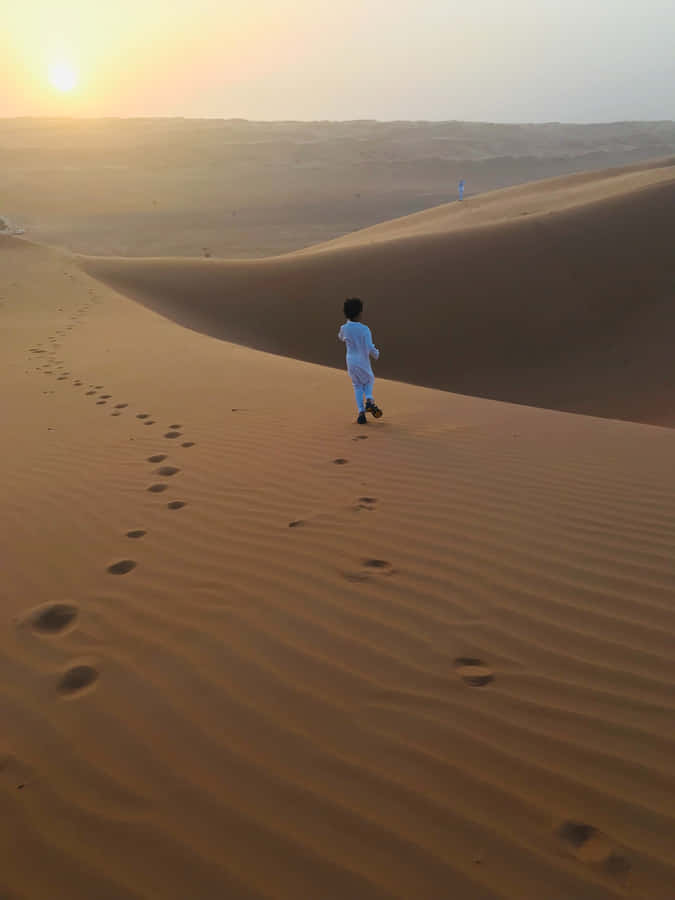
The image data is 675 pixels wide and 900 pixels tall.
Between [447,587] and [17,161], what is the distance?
67.3 meters

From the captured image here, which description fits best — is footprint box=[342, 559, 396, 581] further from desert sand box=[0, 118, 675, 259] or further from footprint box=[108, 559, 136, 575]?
desert sand box=[0, 118, 675, 259]

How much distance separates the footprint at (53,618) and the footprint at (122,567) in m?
0.31

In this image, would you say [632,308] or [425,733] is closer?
[425,733]

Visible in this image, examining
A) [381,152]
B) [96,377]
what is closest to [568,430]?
[96,377]

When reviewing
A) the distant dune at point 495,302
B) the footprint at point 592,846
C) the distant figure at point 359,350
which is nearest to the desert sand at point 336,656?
the footprint at point 592,846

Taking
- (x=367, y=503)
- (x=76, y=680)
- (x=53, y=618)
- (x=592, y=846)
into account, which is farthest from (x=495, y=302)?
(x=592, y=846)

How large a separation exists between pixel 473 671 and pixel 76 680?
1517 millimetres

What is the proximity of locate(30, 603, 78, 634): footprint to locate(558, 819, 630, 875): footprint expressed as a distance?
6.94ft

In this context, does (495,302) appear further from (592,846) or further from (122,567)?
(592,846)

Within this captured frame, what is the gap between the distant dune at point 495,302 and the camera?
11.7 metres

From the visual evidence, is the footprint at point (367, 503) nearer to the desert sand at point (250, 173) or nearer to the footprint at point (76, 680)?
the footprint at point (76, 680)

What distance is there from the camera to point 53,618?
112 inches

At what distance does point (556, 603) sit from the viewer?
280cm

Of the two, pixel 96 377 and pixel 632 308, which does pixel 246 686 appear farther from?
pixel 632 308
